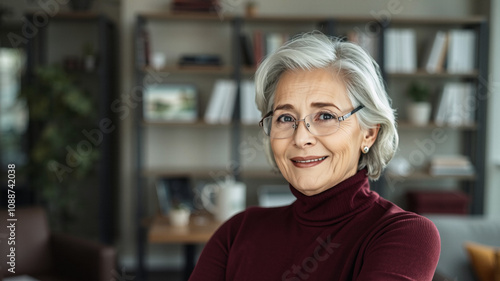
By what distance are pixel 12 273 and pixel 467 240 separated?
2301 millimetres

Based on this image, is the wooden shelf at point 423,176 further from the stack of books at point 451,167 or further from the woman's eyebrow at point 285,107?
the woman's eyebrow at point 285,107

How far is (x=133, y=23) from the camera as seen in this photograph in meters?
4.07

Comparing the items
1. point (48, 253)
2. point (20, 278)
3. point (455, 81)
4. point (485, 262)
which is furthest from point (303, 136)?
point (455, 81)

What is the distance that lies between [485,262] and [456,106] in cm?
208

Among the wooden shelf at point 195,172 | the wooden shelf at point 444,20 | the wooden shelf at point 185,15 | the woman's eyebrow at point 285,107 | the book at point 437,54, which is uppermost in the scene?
the wooden shelf at point 185,15

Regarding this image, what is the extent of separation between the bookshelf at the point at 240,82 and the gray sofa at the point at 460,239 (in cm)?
152

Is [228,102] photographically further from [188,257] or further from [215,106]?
[188,257]

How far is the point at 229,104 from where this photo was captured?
12.8 ft

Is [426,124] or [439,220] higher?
[426,124]

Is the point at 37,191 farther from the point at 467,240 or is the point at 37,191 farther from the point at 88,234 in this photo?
the point at 467,240

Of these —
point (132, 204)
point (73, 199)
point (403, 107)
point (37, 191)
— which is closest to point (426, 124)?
point (403, 107)

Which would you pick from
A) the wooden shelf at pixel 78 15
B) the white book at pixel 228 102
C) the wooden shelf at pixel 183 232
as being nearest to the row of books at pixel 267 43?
the white book at pixel 228 102

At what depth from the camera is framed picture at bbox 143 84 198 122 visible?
389 centimetres

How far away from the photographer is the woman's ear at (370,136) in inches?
44.8
